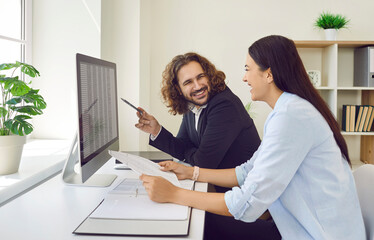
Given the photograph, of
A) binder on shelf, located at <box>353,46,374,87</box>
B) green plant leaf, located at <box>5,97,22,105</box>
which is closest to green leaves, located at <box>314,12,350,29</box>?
binder on shelf, located at <box>353,46,374,87</box>

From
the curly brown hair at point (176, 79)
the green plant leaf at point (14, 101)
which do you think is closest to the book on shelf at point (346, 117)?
the curly brown hair at point (176, 79)

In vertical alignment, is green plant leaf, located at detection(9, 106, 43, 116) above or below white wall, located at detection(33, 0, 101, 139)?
below

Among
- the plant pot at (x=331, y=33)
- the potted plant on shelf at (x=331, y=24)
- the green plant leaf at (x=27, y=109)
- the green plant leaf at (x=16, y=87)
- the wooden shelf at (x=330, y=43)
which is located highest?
the potted plant on shelf at (x=331, y=24)

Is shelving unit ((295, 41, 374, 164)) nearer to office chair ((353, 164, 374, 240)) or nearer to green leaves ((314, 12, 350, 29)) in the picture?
green leaves ((314, 12, 350, 29))

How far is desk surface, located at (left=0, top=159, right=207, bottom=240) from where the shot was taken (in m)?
0.93

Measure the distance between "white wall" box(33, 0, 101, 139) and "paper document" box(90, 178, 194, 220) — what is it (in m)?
1.28

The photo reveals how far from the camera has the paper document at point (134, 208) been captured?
40.0 inches

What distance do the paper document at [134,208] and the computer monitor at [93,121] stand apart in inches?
5.2

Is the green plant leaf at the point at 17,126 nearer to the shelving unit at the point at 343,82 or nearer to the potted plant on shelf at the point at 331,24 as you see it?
the shelving unit at the point at 343,82

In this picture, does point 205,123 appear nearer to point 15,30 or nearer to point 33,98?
point 33,98

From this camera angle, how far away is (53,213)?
1.09 meters

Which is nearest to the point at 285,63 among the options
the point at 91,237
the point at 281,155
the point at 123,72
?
the point at 281,155

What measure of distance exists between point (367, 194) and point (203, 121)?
3.02 feet

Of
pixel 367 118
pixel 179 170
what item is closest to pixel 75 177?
pixel 179 170
